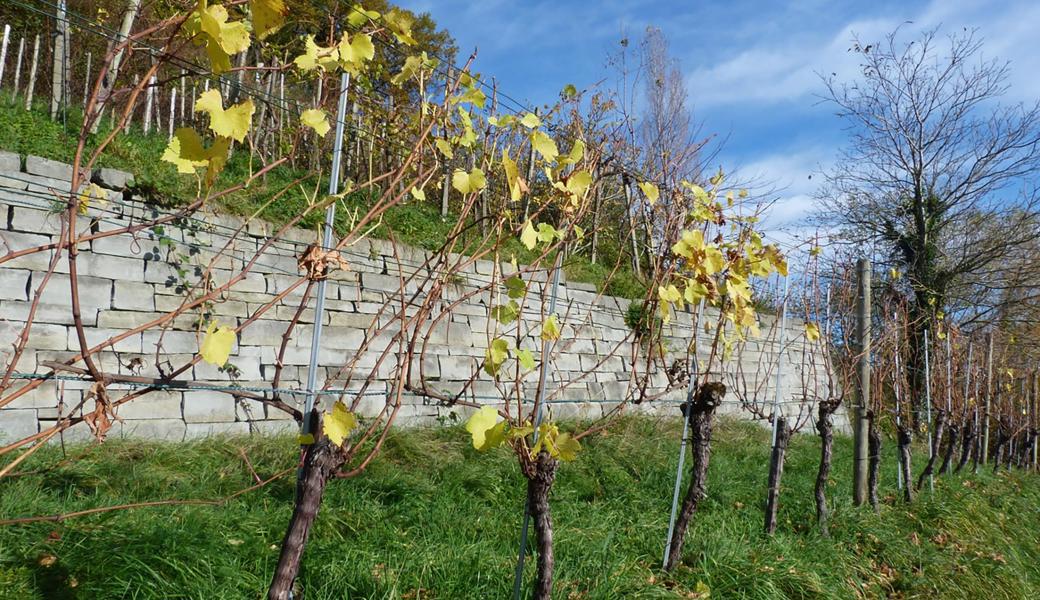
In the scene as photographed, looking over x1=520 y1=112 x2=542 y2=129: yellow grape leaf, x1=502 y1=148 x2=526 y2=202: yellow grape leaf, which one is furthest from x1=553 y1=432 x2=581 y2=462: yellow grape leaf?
x1=520 y1=112 x2=542 y2=129: yellow grape leaf

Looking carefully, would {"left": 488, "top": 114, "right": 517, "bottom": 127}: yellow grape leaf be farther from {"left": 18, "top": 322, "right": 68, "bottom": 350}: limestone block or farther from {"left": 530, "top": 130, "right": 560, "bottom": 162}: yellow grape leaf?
{"left": 18, "top": 322, "right": 68, "bottom": 350}: limestone block

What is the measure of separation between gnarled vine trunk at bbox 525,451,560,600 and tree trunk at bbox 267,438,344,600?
77 centimetres

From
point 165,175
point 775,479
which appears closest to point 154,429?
point 165,175

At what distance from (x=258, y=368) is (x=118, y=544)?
237 centimetres

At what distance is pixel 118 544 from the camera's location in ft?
8.23

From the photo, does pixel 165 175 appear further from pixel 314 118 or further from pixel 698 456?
pixel 698 456

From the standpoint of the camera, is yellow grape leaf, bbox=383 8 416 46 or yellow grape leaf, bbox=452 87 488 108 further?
yellow grape leaf, bbox=452 87 488 108

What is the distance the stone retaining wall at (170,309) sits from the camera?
3918 mm

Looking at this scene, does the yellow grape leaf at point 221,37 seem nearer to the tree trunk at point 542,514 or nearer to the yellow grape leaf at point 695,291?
the tree trunk at point 542,514

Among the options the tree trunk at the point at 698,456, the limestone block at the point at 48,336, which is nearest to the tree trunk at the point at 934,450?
the tree trunk at the point at 698,456

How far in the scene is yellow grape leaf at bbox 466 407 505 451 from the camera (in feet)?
5.77

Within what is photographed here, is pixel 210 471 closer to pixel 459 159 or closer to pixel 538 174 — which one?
pixel 459 159

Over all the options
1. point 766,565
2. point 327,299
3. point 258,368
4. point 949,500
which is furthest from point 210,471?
point 949,500

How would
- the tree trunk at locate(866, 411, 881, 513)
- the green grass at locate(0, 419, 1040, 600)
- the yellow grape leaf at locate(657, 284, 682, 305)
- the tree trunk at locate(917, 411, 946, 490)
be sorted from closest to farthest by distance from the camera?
the green grass at locate(0, 419, 1040, 600), the yellow grape leaf at locate(657, 284, 682, 305), the tree trunk at locate(866, 411, 881, 513), the tree trunk at locate(917, 411, 946, 490)
